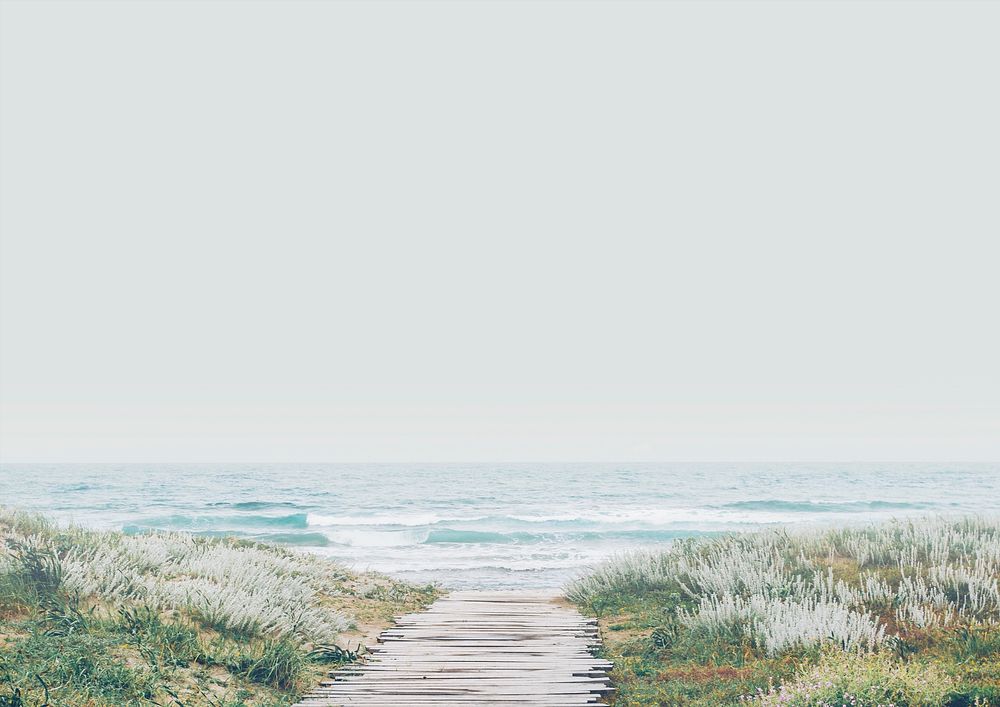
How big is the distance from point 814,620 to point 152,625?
7179 mm

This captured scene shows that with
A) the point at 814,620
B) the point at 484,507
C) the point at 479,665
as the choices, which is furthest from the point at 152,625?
the point at 484,507

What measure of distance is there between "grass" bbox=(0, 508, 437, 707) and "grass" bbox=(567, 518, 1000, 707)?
3753mm

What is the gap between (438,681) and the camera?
7895 mm

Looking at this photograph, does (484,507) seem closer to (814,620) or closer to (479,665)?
(479,665)

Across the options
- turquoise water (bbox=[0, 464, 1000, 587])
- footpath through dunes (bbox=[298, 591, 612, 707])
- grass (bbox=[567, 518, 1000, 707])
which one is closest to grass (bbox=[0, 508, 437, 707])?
footpath through dunes (bbox=[298, 591, 612, 707])

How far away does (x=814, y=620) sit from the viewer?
8344mm

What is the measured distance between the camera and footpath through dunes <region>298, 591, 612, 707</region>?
24.0ft

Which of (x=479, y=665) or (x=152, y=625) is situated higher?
(x=152, y=625)

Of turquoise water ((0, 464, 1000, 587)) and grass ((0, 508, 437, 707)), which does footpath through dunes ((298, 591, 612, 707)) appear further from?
turquoise water ((0, 464, 1000, 587))

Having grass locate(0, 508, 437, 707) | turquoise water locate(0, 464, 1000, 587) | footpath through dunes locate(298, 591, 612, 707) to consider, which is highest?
grass locate(0, 508, 437, 707)

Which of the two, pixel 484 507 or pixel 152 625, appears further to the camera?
pixel 484 507

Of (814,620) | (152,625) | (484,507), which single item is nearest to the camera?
(814,620)

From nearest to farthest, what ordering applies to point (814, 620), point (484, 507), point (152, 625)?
point (814, 620)
point (152, 625)
point (484, 507)

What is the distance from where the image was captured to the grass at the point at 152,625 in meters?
7.14
